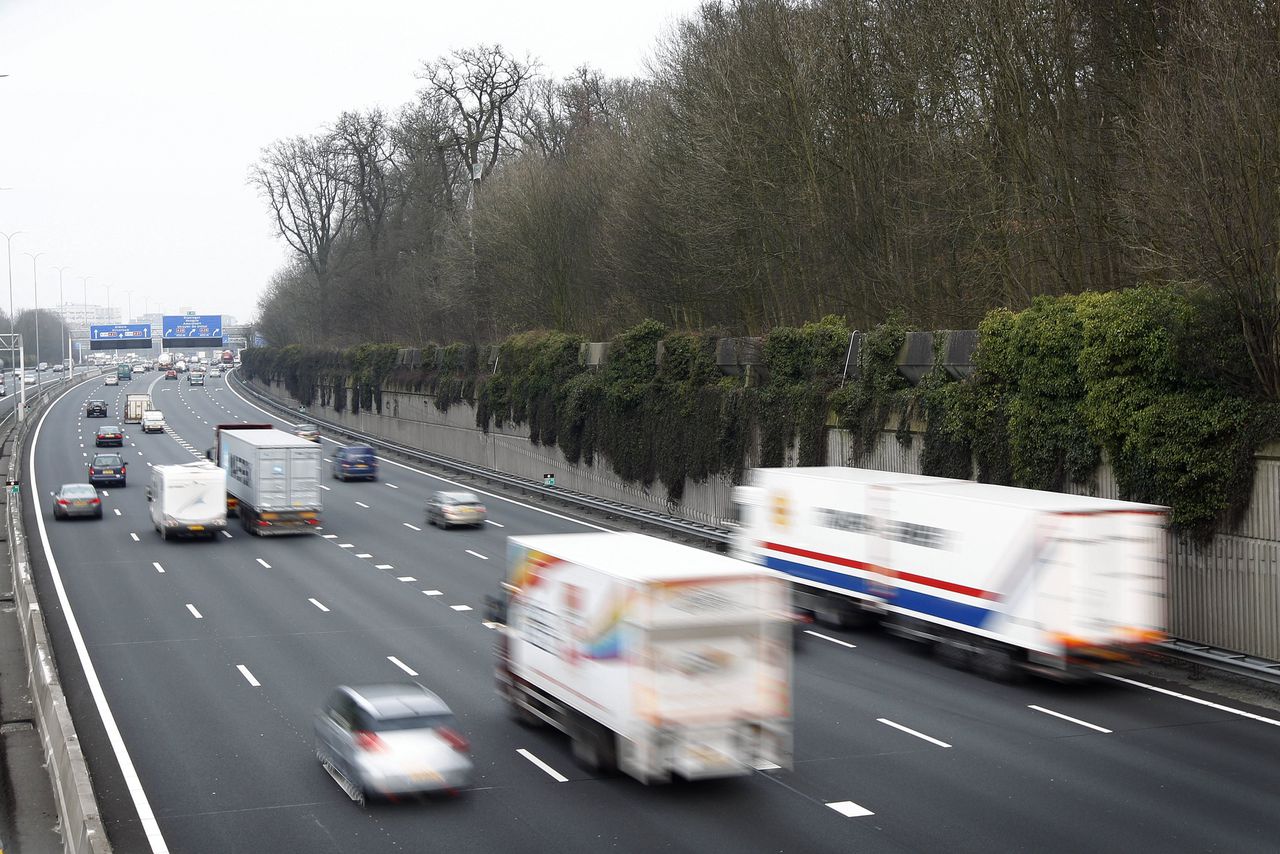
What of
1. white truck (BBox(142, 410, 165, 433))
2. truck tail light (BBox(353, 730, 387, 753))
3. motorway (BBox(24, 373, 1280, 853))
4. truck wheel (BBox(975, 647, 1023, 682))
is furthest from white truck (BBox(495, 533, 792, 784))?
white truck (BBox(142, 410, 165, 433))

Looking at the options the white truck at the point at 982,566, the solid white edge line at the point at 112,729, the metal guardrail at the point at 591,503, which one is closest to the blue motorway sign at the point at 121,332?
the metal guardrail at the point at 591,503

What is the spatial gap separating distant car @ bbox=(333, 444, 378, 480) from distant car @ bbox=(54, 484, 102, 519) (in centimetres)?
1475

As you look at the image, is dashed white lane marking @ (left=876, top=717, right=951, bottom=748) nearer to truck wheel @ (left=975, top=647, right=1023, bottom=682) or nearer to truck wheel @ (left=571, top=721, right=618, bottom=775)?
truck wheel @ (left=975, top=647, right=1023, bottom=682)

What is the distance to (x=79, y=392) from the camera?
134 meters

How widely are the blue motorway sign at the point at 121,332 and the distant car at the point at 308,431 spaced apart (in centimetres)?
5818

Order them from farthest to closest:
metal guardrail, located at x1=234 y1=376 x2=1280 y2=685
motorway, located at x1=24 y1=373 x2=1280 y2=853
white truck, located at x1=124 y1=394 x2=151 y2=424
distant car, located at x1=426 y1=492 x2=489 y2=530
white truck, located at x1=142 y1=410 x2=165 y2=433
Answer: white truck, located at x1=124 y1=394 x2=151 y2=424, white truck, located at x1=142 y1=410 x2=165 y2=433, distant car, located at x1=426 y1=492 x2=489 y2=530, metal guardrail, located at x1=234 y1=376 x2=1280 y2=685, motorway, located at x1=24 y1=373 x2=1280 y2=853

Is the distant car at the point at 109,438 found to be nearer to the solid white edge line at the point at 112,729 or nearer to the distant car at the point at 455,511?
the distant car at the point at 455,511

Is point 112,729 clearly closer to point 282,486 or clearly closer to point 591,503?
point 282,486

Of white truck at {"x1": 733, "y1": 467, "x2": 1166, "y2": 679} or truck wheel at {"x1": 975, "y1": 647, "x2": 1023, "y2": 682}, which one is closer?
white truck at {"x1": 733, "y1": 467, "x2": 1166, "y2": 679}

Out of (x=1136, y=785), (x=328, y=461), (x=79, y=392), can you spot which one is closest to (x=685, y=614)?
(x=1136, y=785)

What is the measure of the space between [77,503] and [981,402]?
1240 inches

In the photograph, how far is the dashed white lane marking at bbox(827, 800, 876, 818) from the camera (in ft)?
49.9

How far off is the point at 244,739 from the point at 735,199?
31395 millimetres

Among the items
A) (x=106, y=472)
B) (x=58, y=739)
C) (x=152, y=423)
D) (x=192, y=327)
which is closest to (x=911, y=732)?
(x=58, y=739)
